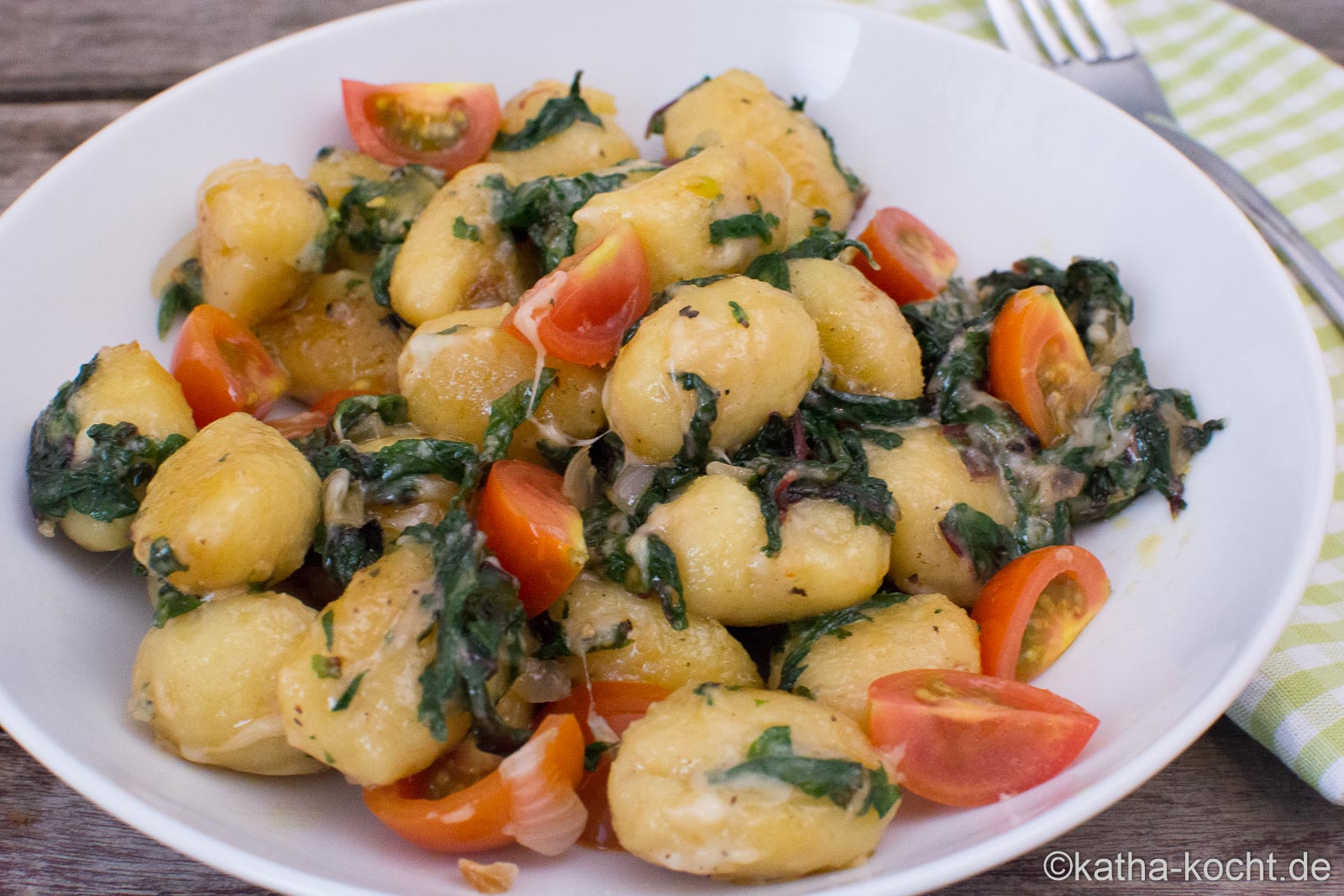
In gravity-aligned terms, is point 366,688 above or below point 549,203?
below

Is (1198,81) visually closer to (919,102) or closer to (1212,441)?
(919,102)

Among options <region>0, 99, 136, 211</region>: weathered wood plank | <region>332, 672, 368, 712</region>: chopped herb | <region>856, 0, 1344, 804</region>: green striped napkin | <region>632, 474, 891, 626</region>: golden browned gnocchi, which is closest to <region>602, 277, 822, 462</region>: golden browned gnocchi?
<region>632, 474, 891, 626</region>: golden browned gnocchi

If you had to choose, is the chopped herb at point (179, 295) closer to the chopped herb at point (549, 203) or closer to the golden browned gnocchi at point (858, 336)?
the chopped herb at point (549, 203)

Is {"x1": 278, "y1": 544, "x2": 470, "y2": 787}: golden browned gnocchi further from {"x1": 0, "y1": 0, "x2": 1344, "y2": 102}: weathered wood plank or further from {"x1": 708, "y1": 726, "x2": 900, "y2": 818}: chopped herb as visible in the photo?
{"x1": 0, "y1": 0, "x2": 1344, "y2": 102}: weathered wood plank

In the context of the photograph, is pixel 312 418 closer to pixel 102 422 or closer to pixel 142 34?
pixel 102 422

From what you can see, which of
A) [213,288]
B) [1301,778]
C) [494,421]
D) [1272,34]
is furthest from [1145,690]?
[1272,34]

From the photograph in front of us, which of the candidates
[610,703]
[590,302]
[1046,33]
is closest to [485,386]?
[590,302]

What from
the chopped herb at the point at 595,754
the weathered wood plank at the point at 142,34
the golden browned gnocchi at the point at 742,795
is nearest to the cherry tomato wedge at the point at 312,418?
the chopped herb at the point at 595,754
